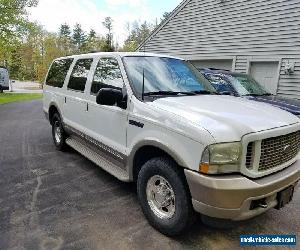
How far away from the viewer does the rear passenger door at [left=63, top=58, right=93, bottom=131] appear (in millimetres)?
5262

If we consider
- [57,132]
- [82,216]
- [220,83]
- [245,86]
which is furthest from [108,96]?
[245,86]

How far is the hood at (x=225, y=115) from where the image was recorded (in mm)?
2953

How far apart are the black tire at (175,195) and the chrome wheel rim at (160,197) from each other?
3 cm

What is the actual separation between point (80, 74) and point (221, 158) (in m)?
3.43

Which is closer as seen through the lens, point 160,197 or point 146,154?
point 160,197

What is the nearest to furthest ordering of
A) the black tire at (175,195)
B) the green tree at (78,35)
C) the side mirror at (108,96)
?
the black tire at (175,195), the side mirror at (108,96), the green tree at (78,35)

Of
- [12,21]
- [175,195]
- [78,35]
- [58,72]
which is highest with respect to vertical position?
[78,35]

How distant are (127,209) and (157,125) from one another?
135cm

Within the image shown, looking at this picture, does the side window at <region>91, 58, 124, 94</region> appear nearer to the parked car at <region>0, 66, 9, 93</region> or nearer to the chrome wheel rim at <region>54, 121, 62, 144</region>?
the chrome wheel rim at <region>54, 121, 62, 144</region>

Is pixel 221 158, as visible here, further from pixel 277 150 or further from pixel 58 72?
pixel 58 72

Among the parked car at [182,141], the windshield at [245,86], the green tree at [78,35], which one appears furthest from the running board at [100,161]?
the green tree at [78,35]

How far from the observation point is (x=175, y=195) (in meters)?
3.27

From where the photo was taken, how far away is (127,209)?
13.6ft

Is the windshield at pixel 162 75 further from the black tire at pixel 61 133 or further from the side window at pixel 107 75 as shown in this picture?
the black tire at pixel 61 133
